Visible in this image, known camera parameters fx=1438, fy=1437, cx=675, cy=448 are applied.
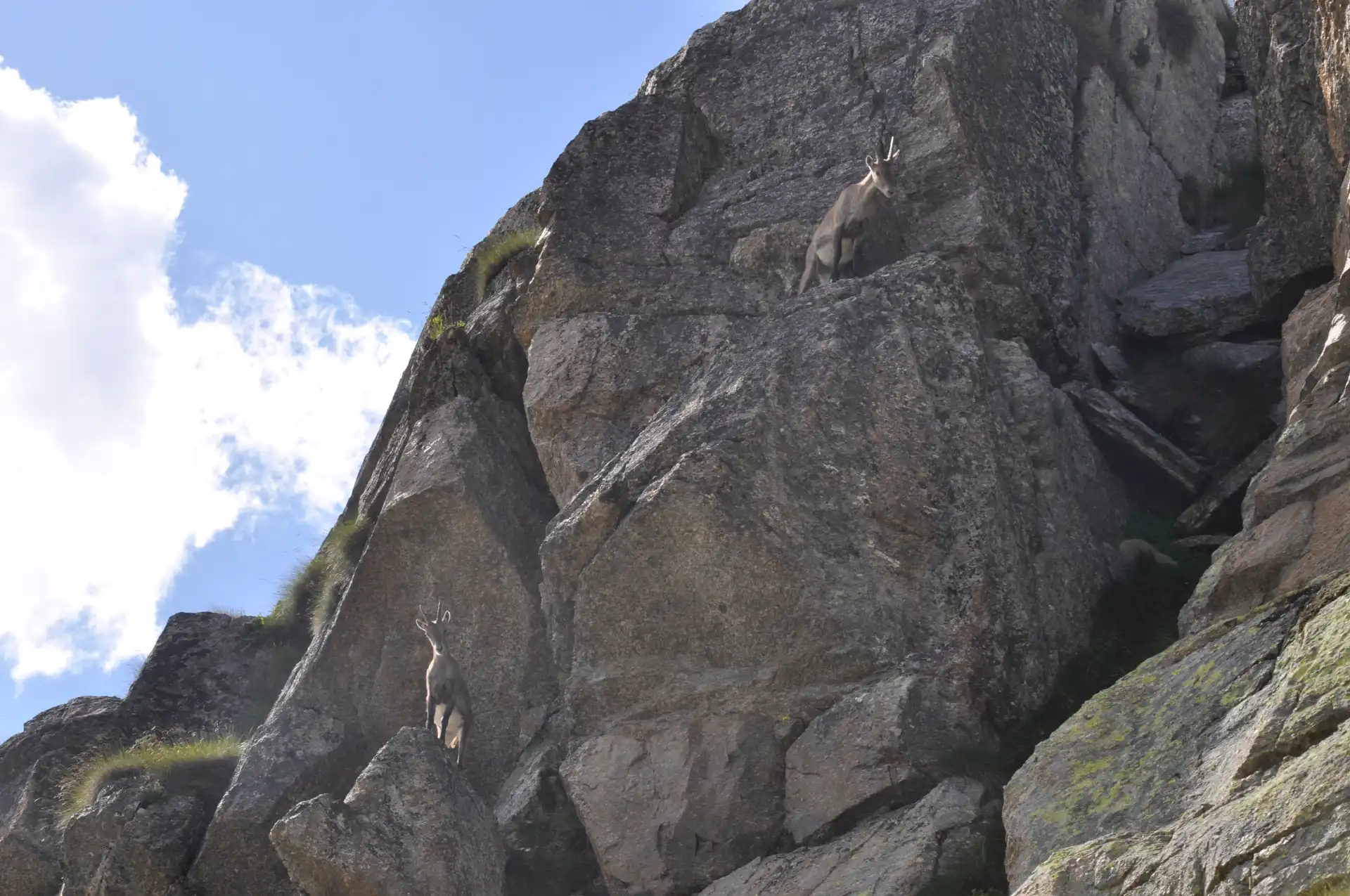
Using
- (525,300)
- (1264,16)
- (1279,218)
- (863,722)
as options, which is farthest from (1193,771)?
(525,300)

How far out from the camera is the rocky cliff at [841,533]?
469 inches

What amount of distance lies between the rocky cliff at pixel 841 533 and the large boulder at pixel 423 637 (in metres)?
0.06

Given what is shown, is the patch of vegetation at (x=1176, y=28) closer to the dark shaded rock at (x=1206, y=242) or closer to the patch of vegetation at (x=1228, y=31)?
the patch of vegetation at (x=1228, y=31)

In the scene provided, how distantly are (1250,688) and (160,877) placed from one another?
42.1 ft

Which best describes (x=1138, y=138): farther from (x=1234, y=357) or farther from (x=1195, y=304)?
(x=1234, y=357)

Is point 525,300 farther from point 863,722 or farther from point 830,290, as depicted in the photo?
point 863,722

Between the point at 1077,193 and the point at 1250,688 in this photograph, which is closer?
the point at 1250,688

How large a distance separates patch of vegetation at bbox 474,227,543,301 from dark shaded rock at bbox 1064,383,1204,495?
9033 millimetres

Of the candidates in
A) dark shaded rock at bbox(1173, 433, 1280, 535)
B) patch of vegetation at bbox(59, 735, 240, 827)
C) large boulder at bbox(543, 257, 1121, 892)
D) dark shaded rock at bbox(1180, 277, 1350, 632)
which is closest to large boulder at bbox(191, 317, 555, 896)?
patch of vegetation at bbox(59, 735, 240, 827)

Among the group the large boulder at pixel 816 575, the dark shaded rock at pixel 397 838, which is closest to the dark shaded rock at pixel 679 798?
the large boulder at pixel 816 575

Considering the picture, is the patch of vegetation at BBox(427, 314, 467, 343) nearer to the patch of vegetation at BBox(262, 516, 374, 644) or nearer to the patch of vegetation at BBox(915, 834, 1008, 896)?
the patch of vegetation at BBox(262, 516, 374, 644)

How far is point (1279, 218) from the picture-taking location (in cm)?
1819

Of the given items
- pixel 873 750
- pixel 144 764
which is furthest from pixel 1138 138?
pixel 144 764

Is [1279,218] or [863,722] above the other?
[1279,218]
